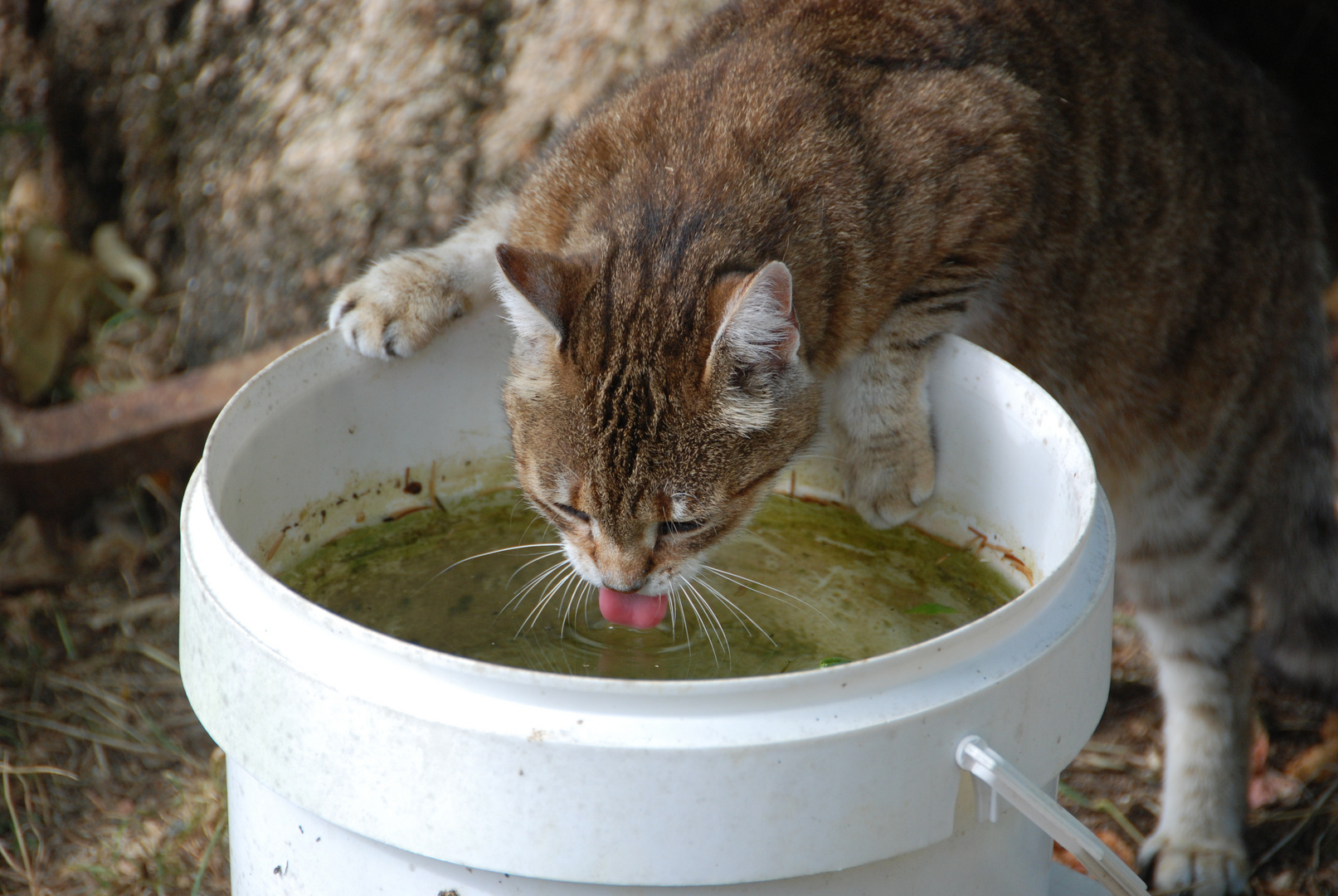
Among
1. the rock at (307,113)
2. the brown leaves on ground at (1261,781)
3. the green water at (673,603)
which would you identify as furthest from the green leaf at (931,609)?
the rock at (307,113)

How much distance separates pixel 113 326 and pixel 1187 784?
2914 mm

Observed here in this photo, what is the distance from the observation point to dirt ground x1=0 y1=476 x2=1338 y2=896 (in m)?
2.22

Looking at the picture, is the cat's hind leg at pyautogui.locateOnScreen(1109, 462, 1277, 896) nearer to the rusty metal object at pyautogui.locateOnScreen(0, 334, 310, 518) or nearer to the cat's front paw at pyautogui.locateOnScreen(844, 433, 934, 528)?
the cat's front paw at pyautogui.locateOnScreen(844, 433, 934, 528)

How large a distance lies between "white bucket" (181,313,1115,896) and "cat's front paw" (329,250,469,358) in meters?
0.44

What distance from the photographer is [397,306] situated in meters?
1.91

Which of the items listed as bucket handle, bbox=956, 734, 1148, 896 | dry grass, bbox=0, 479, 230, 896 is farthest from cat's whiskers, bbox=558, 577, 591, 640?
bucket handle, bbox=956, 734, 1148, 896

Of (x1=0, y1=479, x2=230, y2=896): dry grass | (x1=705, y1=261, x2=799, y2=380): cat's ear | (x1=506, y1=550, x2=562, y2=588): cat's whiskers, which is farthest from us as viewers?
(x1=0, y1=479, x2=230, y2=896): dry grass

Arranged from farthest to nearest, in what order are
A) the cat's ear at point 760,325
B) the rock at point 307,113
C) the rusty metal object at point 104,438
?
the rock at point 307,113 < the rusty metal object at point 104,438 < the cat's ear at point 760,325

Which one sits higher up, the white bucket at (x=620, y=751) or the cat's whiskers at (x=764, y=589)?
the white bucket at (x=620, y=751)

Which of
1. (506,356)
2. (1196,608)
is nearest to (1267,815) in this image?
(1196,608)

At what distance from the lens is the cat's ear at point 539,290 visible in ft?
5.26

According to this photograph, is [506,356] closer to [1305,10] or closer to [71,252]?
[71,252]

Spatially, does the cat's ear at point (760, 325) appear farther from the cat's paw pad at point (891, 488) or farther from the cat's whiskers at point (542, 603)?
the cat's whiskers at point (542, 603)

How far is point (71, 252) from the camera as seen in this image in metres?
3.51
